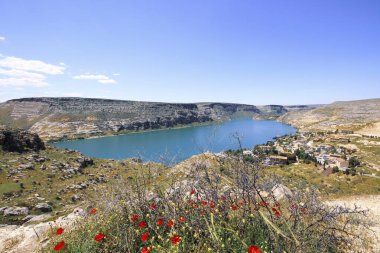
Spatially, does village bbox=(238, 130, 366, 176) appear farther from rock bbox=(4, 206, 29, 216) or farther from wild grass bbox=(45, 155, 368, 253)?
wild grass bbox=(45, 155, 368, 253)

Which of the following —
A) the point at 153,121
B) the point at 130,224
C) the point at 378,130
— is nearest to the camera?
the point at 130,224

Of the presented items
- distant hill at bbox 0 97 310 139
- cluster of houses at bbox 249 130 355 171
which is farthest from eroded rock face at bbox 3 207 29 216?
distant hill at bbox 0 97 310 139

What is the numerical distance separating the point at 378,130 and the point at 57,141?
535 ft

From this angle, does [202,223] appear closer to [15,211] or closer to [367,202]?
[367,202]

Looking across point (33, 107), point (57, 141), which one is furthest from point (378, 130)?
point (33, 107)

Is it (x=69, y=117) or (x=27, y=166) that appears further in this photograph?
(x=69, y=117)

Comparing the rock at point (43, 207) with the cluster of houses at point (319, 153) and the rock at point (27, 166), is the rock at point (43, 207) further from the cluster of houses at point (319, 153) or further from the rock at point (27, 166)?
the cluster of houses at point (319, 153)

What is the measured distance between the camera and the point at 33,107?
180750 mm

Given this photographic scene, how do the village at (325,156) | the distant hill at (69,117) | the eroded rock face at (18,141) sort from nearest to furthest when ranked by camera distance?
the eroded rock face at (18,141), the village at (325,156), the distant hill at (69,117)

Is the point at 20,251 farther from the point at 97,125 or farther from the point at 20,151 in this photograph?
the point at 97,125

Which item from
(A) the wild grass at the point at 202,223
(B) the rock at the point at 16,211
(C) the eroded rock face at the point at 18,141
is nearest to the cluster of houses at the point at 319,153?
(B) the rock at the point at 16,211

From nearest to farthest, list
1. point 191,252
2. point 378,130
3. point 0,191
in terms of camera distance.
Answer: point 191,252 → point 0,191 → point 378,130

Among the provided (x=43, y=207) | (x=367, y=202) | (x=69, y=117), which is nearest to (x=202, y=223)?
(x=367, y=202)

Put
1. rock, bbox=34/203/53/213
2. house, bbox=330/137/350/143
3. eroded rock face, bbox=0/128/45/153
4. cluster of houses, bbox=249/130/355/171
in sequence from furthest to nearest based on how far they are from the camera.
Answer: house, bbox=330/137/350/143 → cluster of houses, bbox=249/130/355/171 → eroded rock face, bbox=0/128/45/153 → rock, bbox=34/203/53/213
